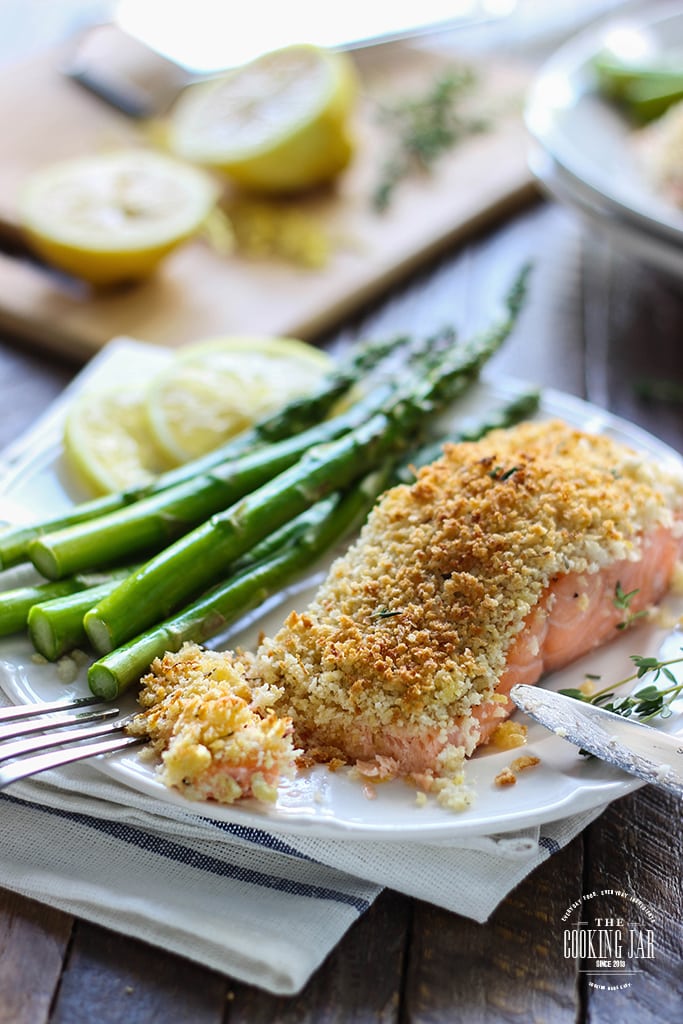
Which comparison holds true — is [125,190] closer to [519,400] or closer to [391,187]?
[391,187]

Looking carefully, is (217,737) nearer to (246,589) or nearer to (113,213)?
(246,589)

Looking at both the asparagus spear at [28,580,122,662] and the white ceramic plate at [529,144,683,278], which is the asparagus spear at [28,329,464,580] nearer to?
the asparagus spear at [28,580,122,662]

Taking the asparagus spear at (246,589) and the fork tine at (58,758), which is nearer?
the fork tine at (58,758)

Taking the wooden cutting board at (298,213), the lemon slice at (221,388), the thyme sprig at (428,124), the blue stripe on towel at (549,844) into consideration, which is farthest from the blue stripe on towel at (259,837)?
the thyme sprig at (428,124)

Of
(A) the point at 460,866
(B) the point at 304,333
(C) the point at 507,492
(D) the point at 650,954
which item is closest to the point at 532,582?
(C) the point at 507,492

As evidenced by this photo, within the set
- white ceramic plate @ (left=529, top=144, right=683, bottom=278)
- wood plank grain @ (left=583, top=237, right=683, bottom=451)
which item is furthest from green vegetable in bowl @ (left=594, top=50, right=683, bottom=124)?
white ceramic plate @ (left=529, top=144, right=683, bottom=278)

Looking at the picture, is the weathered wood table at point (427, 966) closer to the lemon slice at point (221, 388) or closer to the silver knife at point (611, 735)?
the silver knife at point (611, 735)
